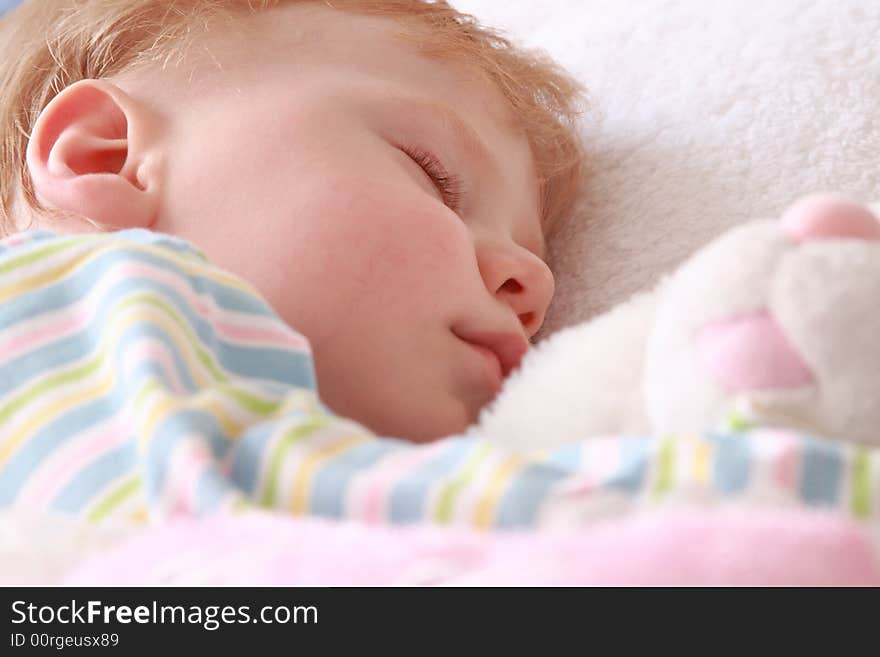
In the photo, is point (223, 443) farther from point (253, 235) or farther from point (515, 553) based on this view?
point (253, 235)

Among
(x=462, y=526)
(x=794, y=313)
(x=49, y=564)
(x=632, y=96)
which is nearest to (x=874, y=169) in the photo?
(x=632, y=96)

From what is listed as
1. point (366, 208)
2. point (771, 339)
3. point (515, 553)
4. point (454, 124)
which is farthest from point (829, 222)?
point (454, 124)

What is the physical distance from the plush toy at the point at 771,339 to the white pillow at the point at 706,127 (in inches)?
17.7

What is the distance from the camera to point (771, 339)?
1.66ft

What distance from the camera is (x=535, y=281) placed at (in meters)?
0.94

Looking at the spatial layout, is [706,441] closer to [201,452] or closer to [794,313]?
[794,313]

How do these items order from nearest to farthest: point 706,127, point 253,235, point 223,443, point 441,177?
point 223,443, point 253,235, point 441,177, point 706,127

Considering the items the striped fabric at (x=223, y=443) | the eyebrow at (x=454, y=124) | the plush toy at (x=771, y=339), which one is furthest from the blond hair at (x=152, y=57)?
the plush toy at (x=771, y=339)

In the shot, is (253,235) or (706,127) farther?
(706,127)

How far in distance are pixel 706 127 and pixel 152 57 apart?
0.59 m

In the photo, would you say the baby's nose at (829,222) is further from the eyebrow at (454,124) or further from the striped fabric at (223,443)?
the eyebrow at (454,124)

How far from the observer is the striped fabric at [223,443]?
0.45 meters

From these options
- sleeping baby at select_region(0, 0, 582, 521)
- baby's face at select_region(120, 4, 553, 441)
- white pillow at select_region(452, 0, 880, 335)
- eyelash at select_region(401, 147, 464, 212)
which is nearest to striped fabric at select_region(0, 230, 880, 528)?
sleeping baby at select_region(0, 0, 582, 521)

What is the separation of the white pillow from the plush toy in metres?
0.45
